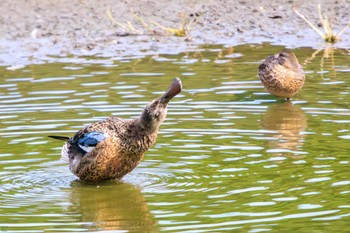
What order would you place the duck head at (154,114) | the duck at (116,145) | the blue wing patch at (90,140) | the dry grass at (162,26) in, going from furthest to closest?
the dry grass at (162,26)
the blue wing patch at (90,140)
the duck at (116,145)
the duck head at (154,114)

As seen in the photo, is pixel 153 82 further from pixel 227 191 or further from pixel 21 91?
pixel 227 191

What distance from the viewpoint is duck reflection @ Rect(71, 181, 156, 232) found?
8227 millimetres

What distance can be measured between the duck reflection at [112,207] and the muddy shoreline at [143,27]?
7.90 metres

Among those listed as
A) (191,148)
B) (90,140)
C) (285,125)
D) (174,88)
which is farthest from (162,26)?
(174,88)

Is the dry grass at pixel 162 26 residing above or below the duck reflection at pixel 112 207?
below

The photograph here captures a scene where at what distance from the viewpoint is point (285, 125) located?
12227 millimetres

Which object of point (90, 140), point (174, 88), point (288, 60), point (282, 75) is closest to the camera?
point (174, 88)

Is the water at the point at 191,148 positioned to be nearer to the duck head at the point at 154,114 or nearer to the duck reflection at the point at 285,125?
the duck reflection at the point at 285,125

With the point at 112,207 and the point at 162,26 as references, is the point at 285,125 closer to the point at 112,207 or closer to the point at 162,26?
the point at 112,207

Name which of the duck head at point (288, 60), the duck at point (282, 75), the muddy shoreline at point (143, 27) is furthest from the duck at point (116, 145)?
the muddy shoreline at point (143, 27)

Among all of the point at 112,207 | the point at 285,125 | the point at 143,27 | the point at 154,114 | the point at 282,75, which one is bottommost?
the point at 143,27

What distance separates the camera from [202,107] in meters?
13.0

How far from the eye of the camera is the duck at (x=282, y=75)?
13852 millimetres

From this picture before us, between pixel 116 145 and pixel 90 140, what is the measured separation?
0.29m
